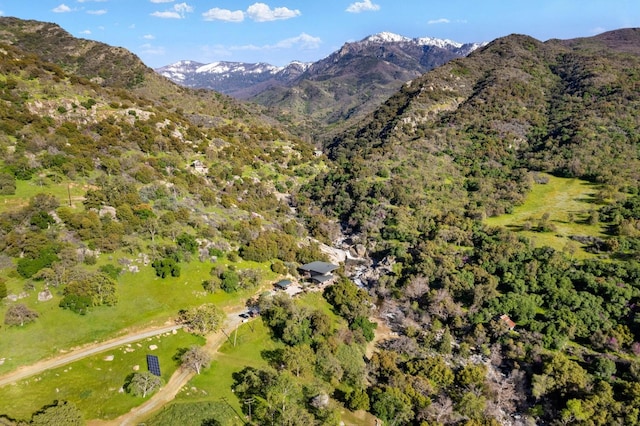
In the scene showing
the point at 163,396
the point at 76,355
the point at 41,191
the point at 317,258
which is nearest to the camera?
the point at 163,396

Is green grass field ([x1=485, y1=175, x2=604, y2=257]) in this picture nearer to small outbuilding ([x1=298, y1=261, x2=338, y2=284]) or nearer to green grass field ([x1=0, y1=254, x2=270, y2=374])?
small outbuilding ([x1=298, y1=261, x2=338, y2=284])

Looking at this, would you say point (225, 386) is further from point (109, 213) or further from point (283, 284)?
point (109, 213)

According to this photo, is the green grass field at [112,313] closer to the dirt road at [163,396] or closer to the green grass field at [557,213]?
the dirt road at [163,396]

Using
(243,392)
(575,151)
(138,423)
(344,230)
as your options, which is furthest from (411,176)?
(138,423)

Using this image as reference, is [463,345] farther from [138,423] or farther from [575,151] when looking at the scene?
[575,151]

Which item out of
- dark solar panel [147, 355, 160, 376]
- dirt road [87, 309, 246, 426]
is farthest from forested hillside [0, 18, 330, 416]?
dark solar panel [147, 355, 160, 376]

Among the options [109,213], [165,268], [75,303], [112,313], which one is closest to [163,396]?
[112,313]
